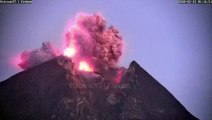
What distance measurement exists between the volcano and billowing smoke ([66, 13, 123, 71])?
0.81 meters

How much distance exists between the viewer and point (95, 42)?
2039 centimetres

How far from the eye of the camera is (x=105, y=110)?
1694 cm

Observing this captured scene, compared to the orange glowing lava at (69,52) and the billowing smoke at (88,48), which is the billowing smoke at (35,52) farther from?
the orange glowing lava at (69,52)

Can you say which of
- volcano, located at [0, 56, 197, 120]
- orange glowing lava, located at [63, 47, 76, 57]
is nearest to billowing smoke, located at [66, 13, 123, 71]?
orange glowing lava, located at [63, 47, 76, 57]

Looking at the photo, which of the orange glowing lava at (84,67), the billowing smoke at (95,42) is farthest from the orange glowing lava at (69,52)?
the orange glowing lava at (84,67)

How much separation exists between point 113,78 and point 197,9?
6.30 meters

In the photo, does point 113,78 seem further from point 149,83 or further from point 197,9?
point 197,9

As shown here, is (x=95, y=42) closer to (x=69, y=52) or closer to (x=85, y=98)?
(x=69, y=52)

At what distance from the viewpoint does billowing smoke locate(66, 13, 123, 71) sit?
15569mm

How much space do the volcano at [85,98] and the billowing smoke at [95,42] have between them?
2.67 feet

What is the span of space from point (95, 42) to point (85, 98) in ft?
14.8

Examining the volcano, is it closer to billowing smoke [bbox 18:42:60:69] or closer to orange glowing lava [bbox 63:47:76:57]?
orange glowing lava [bbox 63:47:76:57]

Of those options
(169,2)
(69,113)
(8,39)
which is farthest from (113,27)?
(69,113)

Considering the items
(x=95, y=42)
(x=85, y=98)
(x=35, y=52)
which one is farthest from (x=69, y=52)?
(x=95, y=42)
